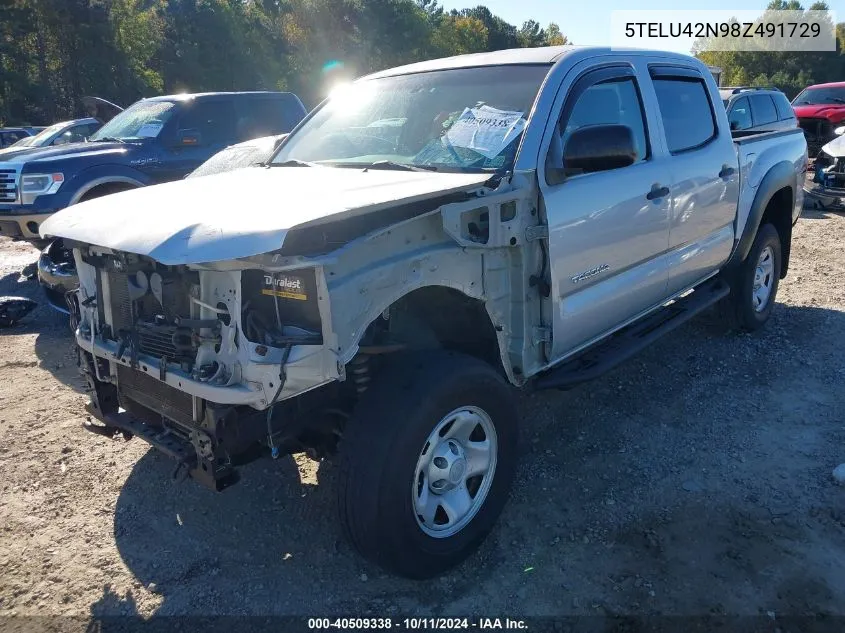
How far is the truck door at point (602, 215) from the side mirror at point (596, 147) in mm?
14

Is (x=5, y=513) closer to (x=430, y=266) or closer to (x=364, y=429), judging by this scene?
(x=364, y=429)

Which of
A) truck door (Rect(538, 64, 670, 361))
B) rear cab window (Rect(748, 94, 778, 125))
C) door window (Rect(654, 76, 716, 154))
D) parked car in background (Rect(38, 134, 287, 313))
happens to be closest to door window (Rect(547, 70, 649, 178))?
truck door (Rect(538, 64, 670, 361))

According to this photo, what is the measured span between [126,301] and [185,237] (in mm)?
738

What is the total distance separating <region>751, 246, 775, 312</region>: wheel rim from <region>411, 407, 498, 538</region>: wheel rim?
3.60 metres

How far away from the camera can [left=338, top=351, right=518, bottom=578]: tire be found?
2.59m

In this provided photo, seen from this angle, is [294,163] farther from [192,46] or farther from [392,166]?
[192,46]

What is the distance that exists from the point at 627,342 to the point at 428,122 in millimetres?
1762

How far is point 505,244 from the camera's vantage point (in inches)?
119

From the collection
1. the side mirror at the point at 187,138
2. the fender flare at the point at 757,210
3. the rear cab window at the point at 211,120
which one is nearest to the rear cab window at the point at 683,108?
the fender flare at the point at 757,210

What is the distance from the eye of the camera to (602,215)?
3484mm

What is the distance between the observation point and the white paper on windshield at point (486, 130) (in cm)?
328

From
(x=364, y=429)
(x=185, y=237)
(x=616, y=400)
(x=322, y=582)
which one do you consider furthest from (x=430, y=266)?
(x=616, y=400)

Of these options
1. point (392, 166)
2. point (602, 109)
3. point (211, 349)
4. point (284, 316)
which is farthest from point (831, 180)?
point (211, 349)

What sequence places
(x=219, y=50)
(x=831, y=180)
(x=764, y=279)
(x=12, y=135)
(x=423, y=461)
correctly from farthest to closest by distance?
(x=219, y=50) → (x=12, y=135) → (x=831, y=180) → (x=764, y=279) → (x=423, y=461)
